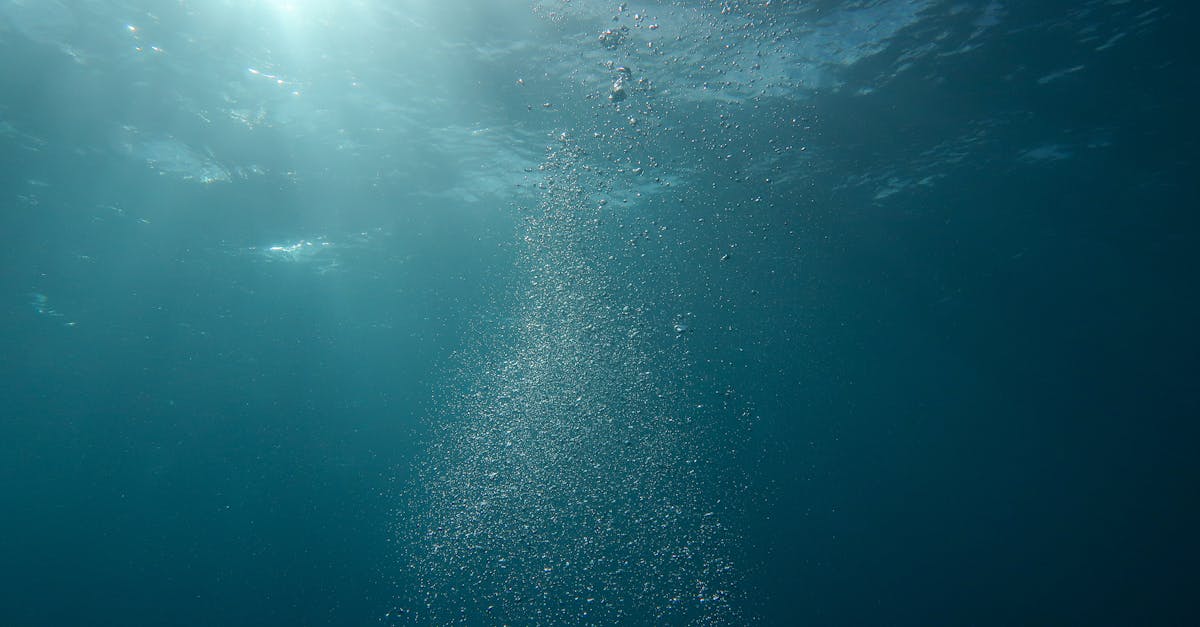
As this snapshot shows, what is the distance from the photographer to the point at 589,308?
22.3 m

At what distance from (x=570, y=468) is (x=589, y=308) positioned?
14621 mm

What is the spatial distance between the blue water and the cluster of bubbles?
1.12ft

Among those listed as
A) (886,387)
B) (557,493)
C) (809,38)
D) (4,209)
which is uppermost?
(4,209)

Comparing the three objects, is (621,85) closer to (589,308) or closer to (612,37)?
(612,37)

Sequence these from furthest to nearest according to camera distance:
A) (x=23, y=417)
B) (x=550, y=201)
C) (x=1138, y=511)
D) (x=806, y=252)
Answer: (x=1138, y=511) → (x=23, y=417) → (x=806, y=252) → (x=550, y=201)

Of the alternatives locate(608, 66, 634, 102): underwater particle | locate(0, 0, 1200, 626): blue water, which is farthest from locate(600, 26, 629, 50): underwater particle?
locate(608, 66, 634, 102): underwater particle

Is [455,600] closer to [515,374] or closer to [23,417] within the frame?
[515,374]

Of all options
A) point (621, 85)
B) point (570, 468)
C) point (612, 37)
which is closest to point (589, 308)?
point (621, 85)

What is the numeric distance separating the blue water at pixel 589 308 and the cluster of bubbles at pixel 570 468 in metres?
0.34

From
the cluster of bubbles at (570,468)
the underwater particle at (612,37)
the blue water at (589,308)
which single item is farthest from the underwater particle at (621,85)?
the cluster of bubbles at (570,468)

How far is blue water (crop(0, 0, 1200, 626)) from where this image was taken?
1120 cm

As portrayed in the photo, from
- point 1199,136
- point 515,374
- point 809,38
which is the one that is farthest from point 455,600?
point 1199,136

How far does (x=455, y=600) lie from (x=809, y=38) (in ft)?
126

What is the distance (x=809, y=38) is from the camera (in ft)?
34.9
